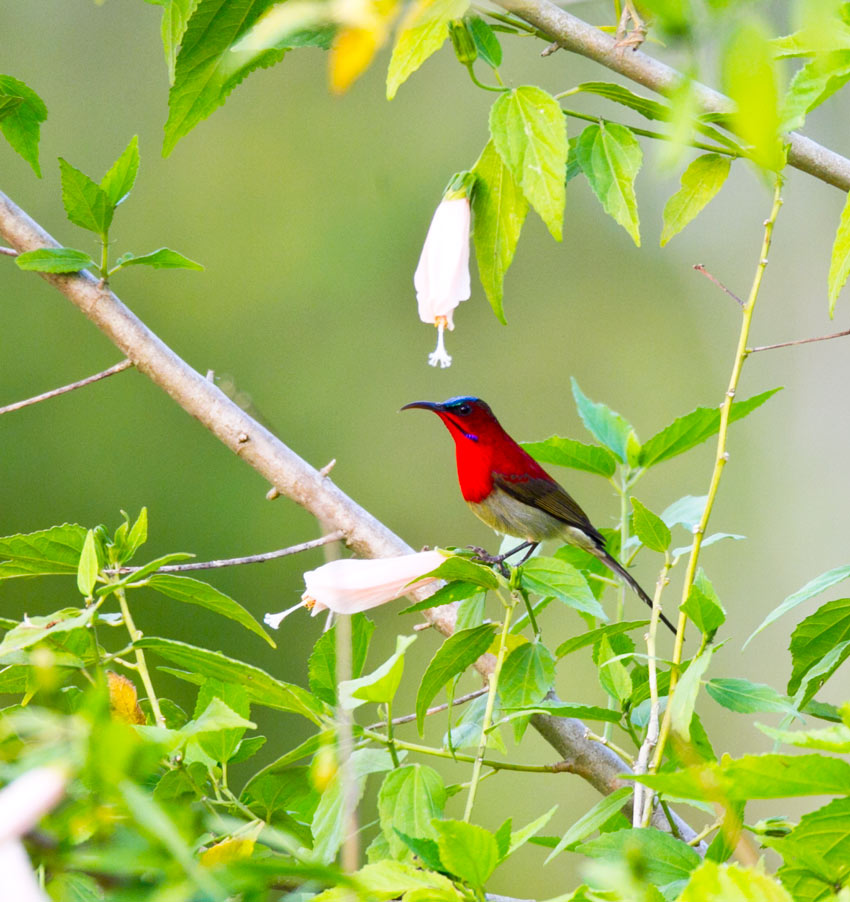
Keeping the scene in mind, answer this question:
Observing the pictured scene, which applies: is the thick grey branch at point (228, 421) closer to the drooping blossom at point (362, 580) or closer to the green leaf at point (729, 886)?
the drooping blossom at point (362, 580)

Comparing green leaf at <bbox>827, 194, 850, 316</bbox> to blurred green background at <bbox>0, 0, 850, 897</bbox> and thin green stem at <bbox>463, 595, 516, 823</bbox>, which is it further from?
blurred green background at <bbox>0, 0, 850, 897</bbox>

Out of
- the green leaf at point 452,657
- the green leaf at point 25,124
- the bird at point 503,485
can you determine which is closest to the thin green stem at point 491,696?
the green leaf at point 452,657

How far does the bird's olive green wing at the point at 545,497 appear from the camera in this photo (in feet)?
3.95

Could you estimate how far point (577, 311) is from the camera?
3.22 m

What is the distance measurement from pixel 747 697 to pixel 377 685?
17cm

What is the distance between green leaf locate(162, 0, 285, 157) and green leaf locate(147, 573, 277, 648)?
186mm

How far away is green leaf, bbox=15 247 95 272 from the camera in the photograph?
0.56 meters

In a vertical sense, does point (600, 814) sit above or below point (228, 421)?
below

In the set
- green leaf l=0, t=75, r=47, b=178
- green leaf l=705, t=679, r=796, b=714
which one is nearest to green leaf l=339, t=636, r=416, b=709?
green leaf l=705, t=679, r=796, b=714

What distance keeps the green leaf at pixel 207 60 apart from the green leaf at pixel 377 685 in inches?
9.8

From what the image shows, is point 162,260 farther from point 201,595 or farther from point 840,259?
point 840,259

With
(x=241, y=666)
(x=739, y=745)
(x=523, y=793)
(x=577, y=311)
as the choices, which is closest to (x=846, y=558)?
(x=739, y=745)

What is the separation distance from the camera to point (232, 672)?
369 millimetres

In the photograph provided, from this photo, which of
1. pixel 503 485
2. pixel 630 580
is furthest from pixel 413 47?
pixel 503 485
